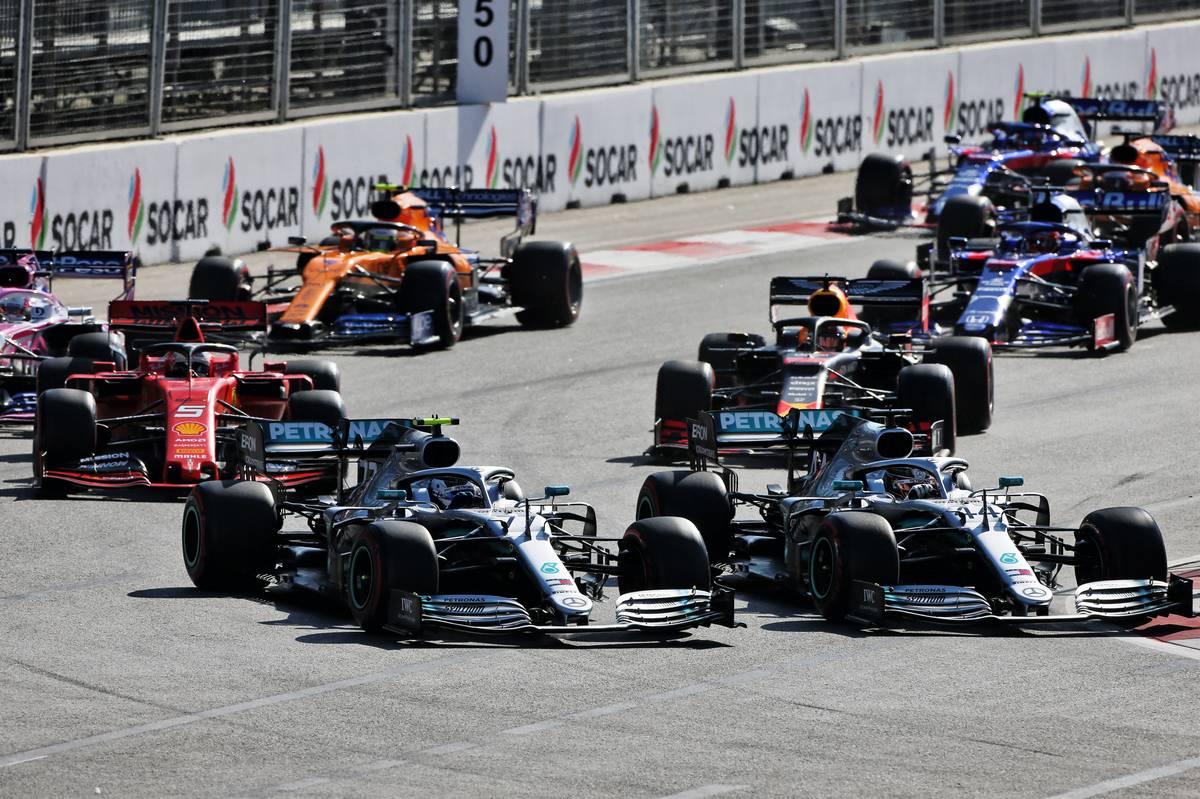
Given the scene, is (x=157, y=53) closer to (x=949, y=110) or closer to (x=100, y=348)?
(x=100, y=348)

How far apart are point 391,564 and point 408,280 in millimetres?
13260

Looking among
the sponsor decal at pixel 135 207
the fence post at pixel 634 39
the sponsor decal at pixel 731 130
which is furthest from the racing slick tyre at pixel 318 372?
the sponsor decal at pixel 731 130

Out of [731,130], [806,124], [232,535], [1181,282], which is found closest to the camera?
[232,535]

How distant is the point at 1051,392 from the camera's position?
82.5ft

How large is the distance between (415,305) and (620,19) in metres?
14.1

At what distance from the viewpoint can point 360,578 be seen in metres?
14.6

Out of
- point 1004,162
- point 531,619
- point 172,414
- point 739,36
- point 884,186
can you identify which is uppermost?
point 739,36

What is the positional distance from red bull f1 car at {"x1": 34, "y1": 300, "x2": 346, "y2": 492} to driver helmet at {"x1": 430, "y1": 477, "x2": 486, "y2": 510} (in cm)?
289

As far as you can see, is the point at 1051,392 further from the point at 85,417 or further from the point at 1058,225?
the point at 85,417

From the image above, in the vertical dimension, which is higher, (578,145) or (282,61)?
(282,61)

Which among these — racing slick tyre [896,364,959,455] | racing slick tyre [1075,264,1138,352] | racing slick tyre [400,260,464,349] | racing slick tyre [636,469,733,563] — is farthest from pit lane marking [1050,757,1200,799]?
racing slick tyre [400,260,464,349]

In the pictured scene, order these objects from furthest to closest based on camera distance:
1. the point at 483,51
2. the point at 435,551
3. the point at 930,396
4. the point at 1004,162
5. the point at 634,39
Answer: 1. the point at 634,39
2. the point at 483,51
3. the point at 1004,162
4. the point at 930,396
5. the point at 435,551

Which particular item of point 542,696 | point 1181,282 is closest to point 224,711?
point 542,696

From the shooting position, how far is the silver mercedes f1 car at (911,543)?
586 inches
